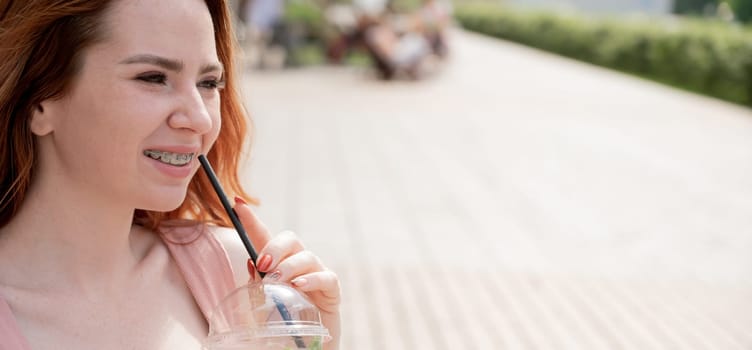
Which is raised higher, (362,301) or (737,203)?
(362,301)

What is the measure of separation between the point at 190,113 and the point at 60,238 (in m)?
0.30

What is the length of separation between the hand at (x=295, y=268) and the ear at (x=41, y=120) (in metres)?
0.31

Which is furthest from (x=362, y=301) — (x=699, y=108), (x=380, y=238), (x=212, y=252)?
(x=699, y=108)

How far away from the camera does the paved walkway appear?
516 centimetres

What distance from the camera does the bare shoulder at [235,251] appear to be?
1.80 meters

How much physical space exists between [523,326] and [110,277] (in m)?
3.57

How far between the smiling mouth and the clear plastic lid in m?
0.21

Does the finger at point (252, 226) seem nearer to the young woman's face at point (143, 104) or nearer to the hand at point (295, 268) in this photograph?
the hand at point (295, 268)

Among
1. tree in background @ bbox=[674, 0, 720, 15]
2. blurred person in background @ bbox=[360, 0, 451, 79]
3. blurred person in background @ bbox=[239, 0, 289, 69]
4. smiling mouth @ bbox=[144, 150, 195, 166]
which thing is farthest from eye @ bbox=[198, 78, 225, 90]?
tree in background @ bbox=[674, 0, 720, 15]

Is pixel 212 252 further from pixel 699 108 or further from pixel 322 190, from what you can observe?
pixel 699 108

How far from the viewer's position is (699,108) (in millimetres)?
15188

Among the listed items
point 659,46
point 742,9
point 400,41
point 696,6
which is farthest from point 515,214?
point 696,6

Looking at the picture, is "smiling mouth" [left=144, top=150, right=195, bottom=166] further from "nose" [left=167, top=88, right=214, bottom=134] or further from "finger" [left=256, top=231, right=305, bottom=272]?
"finger" [left=256, top=231, right=305, bottom=272]

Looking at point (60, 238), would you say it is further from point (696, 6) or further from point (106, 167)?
point (696, 6)
